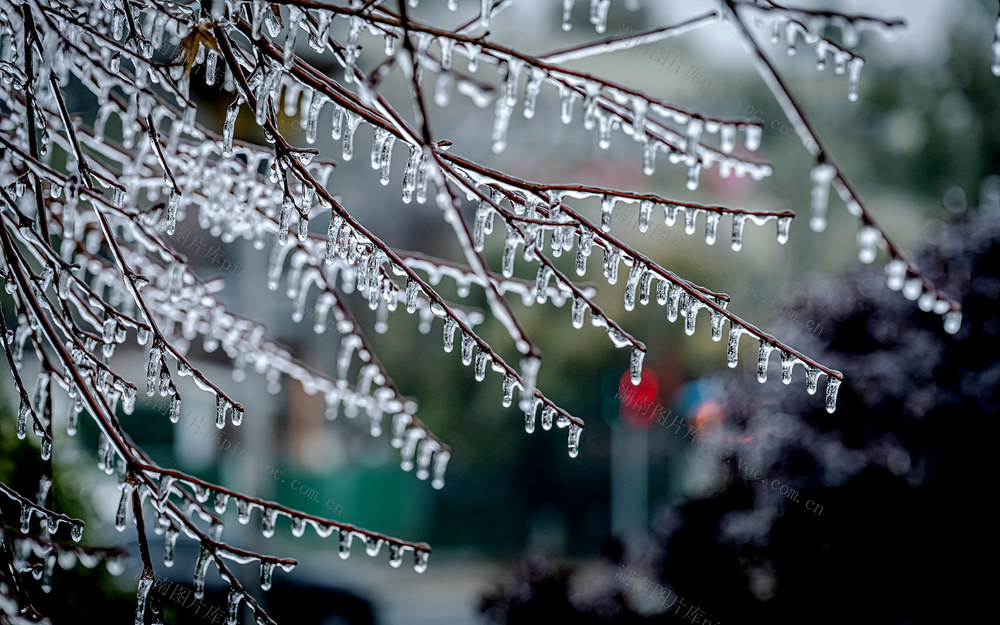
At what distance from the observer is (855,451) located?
415cm

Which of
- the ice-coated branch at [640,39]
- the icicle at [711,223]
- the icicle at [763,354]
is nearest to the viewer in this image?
the ice-coated branch at [640,39]

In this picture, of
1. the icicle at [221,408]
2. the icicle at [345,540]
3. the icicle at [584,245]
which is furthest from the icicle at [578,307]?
the icicle at [221,408]

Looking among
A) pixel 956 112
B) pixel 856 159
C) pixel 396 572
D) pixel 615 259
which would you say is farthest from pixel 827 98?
pixel 615 259

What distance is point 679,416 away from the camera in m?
6.88

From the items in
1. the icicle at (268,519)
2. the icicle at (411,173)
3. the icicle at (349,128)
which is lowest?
the icicle at (268,519)

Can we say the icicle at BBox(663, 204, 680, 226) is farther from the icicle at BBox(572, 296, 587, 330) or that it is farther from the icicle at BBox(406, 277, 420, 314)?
the icicle at BBox(406, 277, 420, 314)

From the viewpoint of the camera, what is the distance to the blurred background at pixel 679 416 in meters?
4.07

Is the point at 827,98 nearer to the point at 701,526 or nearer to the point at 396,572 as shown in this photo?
the point at 396,572

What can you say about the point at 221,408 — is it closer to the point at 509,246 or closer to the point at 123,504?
the point at 123,504

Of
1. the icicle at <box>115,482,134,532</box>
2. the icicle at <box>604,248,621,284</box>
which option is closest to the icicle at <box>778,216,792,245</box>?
the icicle at <box>604,248,621,284</box>

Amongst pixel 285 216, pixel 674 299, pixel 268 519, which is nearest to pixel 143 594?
pixel 268 519

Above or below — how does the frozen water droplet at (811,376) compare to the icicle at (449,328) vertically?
below

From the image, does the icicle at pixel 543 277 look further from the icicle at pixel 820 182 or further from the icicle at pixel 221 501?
the icicle at pixel 221 501

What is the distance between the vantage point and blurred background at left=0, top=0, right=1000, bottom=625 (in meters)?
4.07
